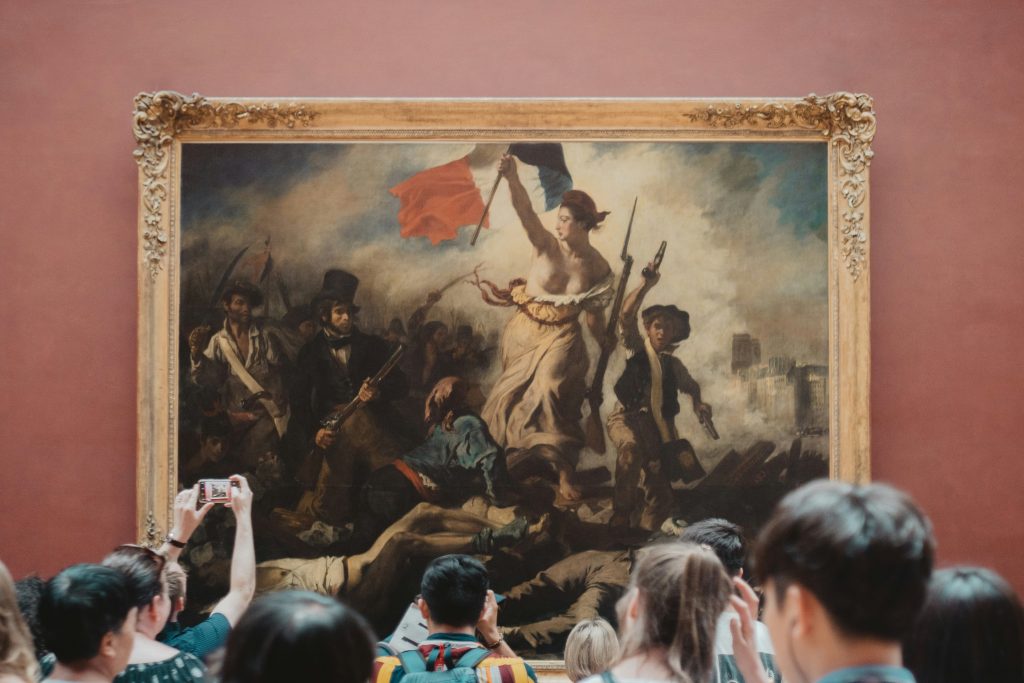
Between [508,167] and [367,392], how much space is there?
1.87 m

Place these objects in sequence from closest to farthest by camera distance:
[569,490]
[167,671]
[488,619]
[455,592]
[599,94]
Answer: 1. [167,671]
2. [455,592]
3. [488,619]
4. [569,490]
5. [599,94]

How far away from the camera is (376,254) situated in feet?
25.2

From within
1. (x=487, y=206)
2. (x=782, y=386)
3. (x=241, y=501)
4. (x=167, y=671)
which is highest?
(x=487, y=206)

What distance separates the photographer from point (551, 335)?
762 centimetres

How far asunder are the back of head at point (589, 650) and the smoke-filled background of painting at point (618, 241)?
2.34 meters

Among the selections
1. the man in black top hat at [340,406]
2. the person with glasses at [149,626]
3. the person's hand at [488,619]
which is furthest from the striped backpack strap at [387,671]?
the man in black top hat at [340,406]

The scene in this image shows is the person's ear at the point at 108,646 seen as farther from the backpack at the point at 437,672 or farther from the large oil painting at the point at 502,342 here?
the large oil painting at the point at 502,342

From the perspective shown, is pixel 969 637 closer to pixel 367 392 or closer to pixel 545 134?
pixel 367 392

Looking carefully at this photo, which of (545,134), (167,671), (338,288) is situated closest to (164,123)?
(338,288)

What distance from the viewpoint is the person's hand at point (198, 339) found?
24.8 feet

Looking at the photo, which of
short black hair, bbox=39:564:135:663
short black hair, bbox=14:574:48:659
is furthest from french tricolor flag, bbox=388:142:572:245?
short black hair, bbox=39:564:135:663

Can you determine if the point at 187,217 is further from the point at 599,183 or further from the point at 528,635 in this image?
the point at 528,635

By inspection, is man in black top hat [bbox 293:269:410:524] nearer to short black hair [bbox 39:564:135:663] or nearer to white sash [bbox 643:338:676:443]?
white sash [bbox 643:338:676:443]

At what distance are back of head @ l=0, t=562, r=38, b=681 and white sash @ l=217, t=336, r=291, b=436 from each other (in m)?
3.77
